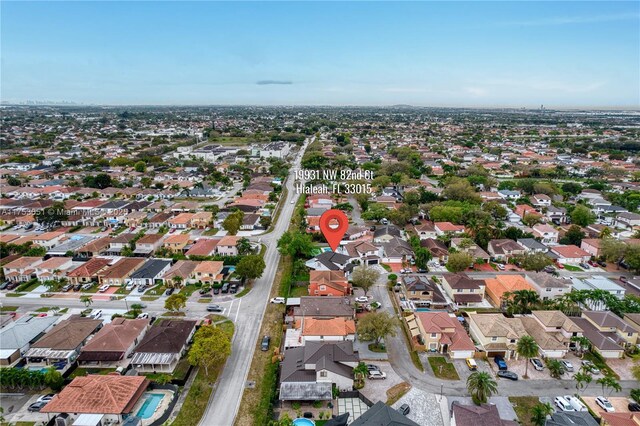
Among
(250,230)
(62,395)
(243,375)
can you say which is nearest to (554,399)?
(243,375)

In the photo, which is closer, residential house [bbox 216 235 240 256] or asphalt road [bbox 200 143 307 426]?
asphalt road [bbox 200 143 307 426]

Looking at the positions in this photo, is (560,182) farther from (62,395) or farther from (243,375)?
(62,395)

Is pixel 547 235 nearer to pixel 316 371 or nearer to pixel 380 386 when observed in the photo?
pixel 380 386

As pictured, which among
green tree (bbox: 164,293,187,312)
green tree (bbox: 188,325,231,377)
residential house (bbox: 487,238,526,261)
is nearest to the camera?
green tree (bbox: 188,325,231,377)

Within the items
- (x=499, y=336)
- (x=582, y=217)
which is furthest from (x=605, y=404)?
(x=582, y=217)

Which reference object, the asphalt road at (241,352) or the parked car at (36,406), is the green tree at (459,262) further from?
the parked car at (36,406)

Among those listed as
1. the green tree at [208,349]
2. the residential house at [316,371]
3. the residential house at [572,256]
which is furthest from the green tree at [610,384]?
the green tree at [208,349]

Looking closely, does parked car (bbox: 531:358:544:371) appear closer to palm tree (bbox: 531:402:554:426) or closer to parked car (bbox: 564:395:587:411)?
parked car (bbox: 564:395:587:411)

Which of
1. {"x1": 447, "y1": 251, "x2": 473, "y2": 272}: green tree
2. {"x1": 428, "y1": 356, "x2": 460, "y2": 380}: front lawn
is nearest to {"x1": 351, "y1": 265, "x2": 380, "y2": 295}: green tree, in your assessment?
{"x1": 428, "y1": 356, "x2": 460, "y2": 380}: front lawn
